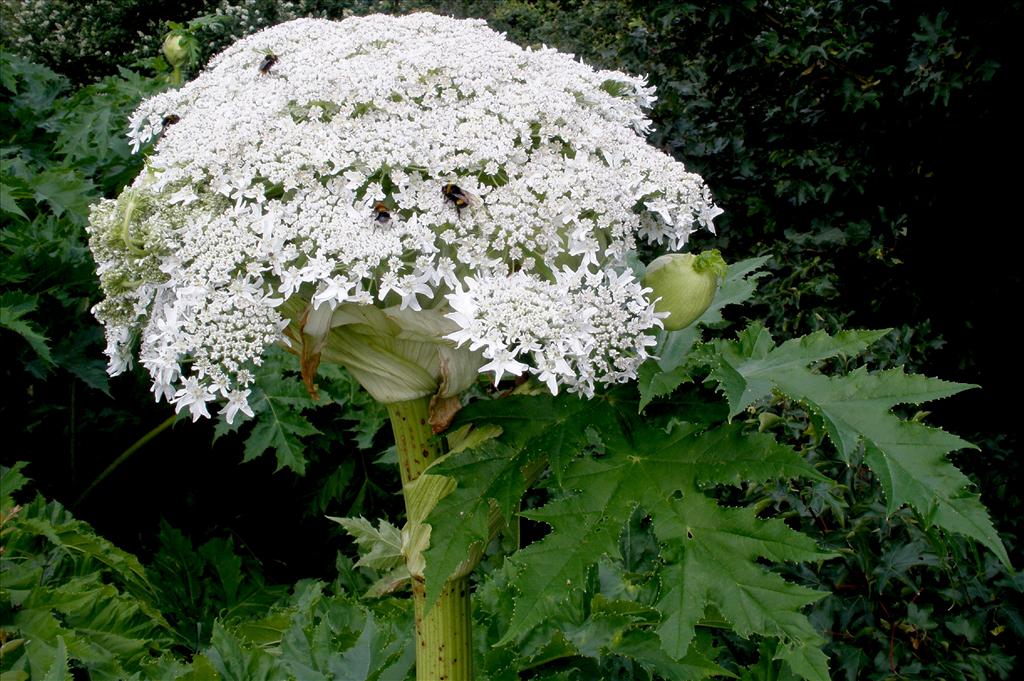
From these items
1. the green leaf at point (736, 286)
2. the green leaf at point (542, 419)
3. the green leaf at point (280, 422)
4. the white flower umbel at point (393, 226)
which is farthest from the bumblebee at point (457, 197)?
the green leaf at point (280, 422)

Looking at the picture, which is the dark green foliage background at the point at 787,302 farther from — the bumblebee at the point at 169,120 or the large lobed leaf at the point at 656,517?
the bumblebee at the point at 169,120

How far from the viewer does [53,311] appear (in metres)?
2.86

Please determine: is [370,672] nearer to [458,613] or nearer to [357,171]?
[458,613]

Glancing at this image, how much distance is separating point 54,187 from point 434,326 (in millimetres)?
2434

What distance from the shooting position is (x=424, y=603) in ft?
4.06

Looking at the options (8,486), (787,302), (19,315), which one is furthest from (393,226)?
(787,302)

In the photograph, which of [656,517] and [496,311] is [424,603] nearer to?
[656,517]

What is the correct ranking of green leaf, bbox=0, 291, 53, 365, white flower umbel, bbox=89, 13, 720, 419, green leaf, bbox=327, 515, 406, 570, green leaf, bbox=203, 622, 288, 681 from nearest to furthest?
white flower umbel, bbox=89, 13, 720, 419, green leaf, bbox=327, 515, 406, 570, green leaf, bbox=203, 622, 288, 681, green leaf, bbox=0, 291, 53, 365

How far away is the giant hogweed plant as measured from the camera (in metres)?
0.97

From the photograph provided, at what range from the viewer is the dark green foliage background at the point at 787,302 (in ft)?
6.55

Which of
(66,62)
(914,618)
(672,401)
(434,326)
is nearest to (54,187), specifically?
(434,326)

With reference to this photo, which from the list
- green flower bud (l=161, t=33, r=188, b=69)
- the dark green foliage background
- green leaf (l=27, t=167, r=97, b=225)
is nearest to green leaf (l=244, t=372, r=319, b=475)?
the dark green foliage background

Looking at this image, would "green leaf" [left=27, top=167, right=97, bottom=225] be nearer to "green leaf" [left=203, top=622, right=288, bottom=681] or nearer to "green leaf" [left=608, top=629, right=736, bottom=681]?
"green leaf" [left=203, top=622, right=288, bottom=681]

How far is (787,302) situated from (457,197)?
2.03 meters
